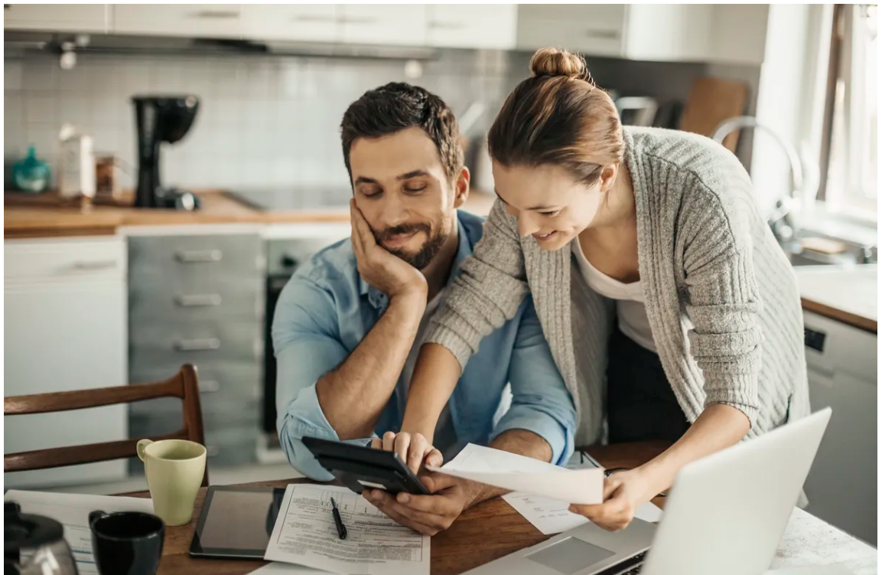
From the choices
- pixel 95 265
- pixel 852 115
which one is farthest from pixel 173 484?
pixel 852 115

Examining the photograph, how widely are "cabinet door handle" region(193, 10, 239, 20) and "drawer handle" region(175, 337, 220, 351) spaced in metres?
1.07

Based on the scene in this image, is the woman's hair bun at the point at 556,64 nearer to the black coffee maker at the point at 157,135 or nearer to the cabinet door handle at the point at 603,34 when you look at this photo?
the black coffee maker at the point at 157,135

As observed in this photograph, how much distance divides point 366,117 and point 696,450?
2.60ft

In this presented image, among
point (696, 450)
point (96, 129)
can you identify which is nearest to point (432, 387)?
point (696, 450)

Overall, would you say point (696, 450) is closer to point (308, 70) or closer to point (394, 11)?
point (394, 11)

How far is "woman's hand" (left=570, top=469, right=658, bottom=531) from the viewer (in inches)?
46.9

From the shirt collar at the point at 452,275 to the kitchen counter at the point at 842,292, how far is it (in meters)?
1.21

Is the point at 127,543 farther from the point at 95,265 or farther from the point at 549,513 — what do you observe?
the point at 95,265

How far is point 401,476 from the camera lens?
4.05 ft

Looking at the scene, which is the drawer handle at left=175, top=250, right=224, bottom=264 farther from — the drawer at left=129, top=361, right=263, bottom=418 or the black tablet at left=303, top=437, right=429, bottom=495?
the black tablet at left=303, top=437, right=429, bottom=495

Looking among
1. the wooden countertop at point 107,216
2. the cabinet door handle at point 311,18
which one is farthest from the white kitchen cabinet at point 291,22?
the wooden countertop at point 107,216

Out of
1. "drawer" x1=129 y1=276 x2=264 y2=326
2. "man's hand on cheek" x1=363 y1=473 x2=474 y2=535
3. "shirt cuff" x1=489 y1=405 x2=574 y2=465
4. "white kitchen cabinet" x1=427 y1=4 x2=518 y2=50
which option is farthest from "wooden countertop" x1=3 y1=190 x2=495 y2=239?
"man's hand on cheek" x1=363 y1=473 x2=474 y2=535

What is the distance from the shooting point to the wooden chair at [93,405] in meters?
1.60

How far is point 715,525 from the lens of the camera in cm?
106
